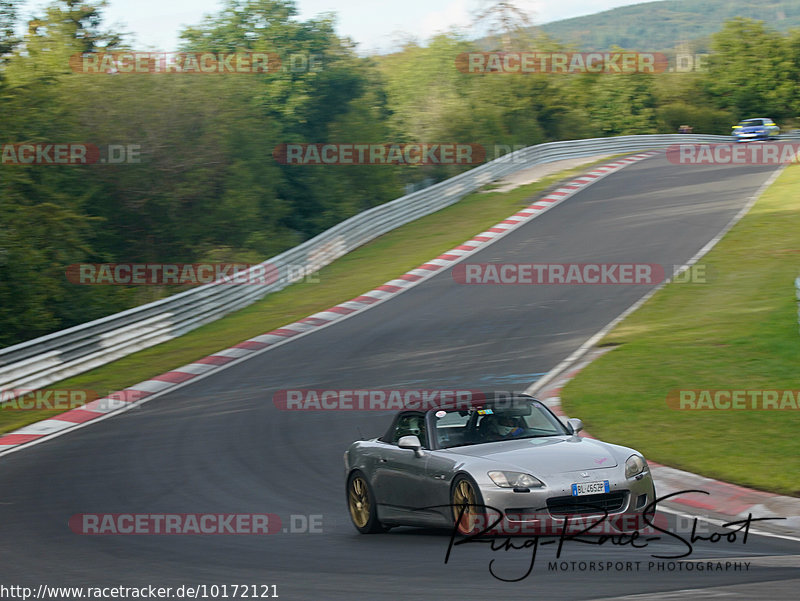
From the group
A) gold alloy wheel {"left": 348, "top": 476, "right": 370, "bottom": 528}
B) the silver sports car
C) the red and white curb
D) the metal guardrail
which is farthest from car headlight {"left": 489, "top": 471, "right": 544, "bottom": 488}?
the metal guardrail

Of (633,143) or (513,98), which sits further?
(513,98)

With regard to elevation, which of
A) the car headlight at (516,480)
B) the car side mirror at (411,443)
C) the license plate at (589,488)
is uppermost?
the car side mirror at (411,443)

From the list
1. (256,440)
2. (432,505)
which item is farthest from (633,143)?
(432,505)

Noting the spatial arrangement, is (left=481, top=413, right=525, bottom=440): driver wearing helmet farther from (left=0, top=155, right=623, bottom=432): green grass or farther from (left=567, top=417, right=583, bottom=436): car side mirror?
(left=0, top=155, right=623, bottom=432): green grass

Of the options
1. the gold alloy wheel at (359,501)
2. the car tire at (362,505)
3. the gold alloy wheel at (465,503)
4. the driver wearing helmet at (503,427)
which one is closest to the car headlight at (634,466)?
the driver wearing helmet at (503,427)

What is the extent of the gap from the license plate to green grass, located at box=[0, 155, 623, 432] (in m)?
11.2

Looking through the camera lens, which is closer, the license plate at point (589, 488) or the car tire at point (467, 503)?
the license plate at point (589, 488)

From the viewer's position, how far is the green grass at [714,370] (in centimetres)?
1114

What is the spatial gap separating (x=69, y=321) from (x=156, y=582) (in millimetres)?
19559

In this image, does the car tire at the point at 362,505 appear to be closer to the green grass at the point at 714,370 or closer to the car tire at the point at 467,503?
the car tire at the point at 467,503

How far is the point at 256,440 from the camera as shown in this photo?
13523 mm

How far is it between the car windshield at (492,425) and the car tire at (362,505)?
Answer: 937 millimetres

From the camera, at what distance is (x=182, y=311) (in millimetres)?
23047

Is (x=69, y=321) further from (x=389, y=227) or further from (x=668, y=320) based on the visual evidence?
(x=668, y=320)
